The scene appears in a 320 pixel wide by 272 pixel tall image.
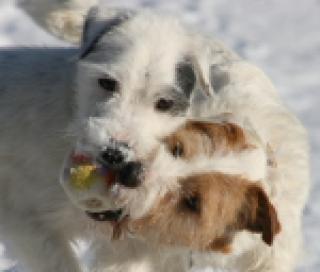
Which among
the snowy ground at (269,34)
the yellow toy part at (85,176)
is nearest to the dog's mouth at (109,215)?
the yellow toy part at (85,176)

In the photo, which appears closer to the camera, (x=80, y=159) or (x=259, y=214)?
(x=80, y=159)

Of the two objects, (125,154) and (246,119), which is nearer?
(125,154)

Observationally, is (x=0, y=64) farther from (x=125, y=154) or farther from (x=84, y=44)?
(x=125, y=154)

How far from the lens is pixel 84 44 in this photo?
4223 mm

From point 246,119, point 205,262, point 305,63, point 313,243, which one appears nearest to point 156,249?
point 205,262

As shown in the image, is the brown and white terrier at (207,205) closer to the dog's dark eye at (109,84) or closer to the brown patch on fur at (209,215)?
the brown patch on fur at (209,215)

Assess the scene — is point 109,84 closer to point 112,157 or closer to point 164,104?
point 164,104

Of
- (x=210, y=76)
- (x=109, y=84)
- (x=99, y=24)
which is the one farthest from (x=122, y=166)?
(x=210, y=76)

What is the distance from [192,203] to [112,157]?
0.43 metres

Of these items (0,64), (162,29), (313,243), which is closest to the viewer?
(162,29)

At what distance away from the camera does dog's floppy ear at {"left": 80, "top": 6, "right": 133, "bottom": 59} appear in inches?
164

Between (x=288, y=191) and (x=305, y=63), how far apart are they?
322cm

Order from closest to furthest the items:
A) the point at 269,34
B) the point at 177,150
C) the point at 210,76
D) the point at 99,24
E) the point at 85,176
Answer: the point at 85,176
the point at 177,150
the point at 99,24
the point at 210,76
the point at 269,34

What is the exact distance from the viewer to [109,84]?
3.86 meters
